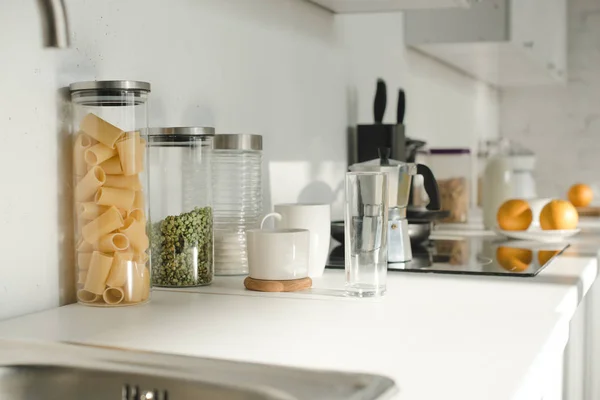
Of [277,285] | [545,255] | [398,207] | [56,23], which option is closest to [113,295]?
[277,285]

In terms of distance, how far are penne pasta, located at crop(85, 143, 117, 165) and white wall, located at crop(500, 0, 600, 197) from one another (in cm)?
434

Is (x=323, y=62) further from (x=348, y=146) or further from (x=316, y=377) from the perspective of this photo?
(x=316, y=377)

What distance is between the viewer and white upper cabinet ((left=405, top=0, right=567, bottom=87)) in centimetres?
260

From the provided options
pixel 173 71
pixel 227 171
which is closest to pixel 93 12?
pixel 173 71

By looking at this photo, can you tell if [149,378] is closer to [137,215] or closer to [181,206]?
[137,215]

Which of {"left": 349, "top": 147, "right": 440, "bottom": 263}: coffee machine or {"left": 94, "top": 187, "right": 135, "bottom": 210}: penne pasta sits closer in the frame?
{"left": 94, "top": 187, "right": 135, "bottom": 210}: penne pasta

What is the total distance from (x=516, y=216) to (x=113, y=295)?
125 centimetres

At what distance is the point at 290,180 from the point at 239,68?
1.16 ft

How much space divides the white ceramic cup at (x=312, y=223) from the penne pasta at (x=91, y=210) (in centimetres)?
34

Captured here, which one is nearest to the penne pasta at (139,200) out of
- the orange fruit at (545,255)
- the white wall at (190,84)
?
the white wall at (190,84)

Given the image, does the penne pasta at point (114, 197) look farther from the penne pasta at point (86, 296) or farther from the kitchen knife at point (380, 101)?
the kitchen knife at point (380, 101)

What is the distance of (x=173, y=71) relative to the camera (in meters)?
1.40

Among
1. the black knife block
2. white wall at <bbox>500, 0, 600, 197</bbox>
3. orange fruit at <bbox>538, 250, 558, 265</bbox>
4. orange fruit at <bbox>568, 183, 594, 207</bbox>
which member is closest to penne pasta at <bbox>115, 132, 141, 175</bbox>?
orange fruit at <bbox>538, 250, 558, 265</bbox>

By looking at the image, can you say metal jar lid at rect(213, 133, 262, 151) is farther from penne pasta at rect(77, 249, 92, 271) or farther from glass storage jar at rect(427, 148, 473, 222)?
glass storage jar at rect(427, 148, 473, 222)
